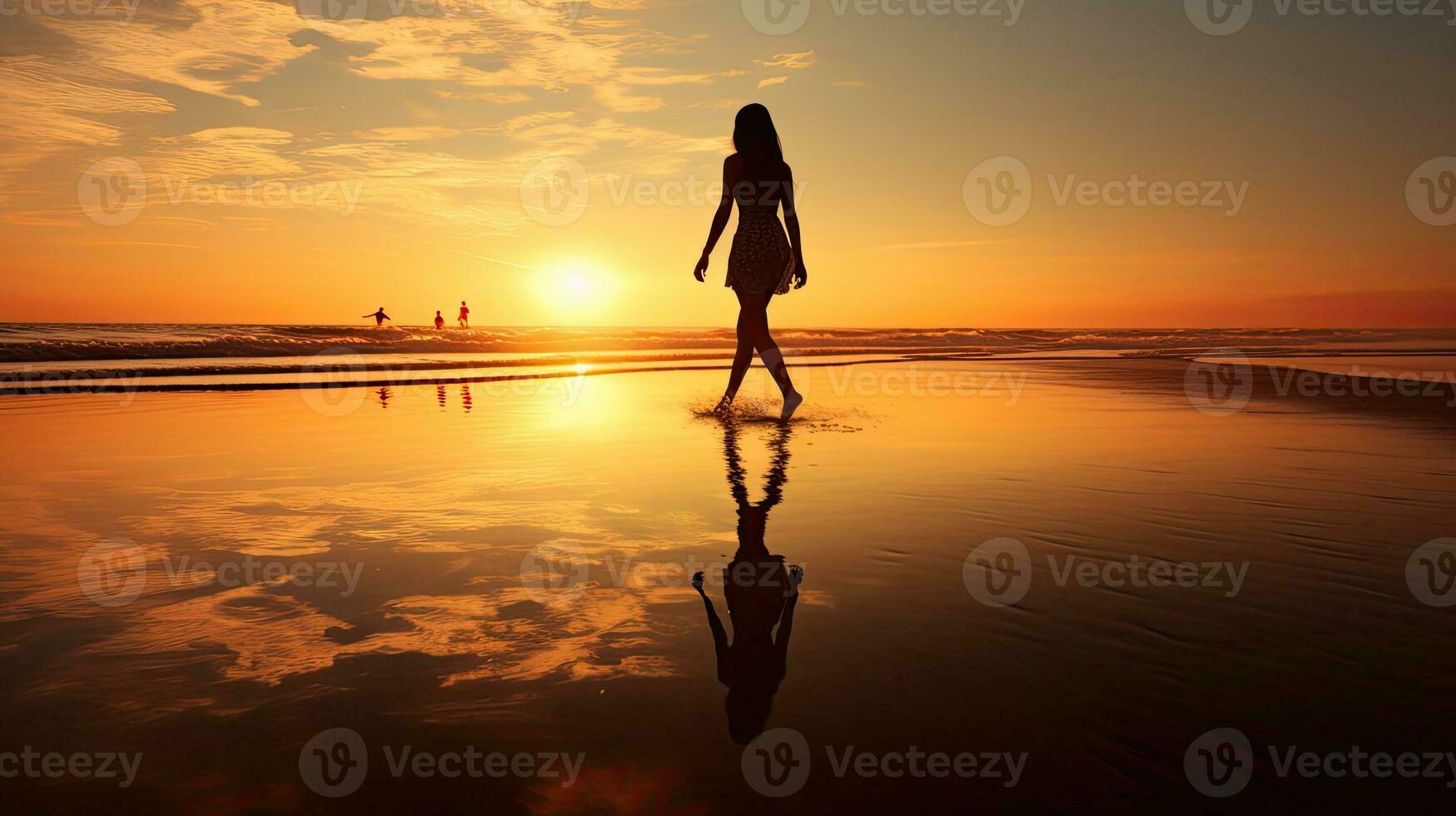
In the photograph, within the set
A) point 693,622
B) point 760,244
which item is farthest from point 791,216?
point 693,622

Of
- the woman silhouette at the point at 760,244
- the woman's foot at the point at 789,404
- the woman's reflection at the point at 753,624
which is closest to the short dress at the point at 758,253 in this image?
the woman silhouette at the point at 760,244

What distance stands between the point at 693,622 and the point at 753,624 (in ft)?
0.67

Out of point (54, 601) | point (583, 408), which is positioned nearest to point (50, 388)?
point (583, 408)

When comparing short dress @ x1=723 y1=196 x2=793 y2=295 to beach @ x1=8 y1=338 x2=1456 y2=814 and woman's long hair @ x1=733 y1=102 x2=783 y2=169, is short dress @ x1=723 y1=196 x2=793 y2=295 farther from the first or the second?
beach @ x1=8 y1=338 x2=1456 y2=814

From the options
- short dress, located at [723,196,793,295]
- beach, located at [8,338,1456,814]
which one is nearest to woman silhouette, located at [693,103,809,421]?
short dress, located at [723,196,793,295]

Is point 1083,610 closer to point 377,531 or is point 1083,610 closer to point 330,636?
point 330,636

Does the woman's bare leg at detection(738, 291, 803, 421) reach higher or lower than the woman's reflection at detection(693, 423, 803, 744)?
higher

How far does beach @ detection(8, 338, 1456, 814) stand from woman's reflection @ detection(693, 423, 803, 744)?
0.05 meters

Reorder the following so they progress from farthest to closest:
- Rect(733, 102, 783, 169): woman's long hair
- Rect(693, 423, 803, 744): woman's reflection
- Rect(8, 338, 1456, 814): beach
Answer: Rect(733, 102, 783, 169): woman's long hair, Rect(693, 423, 803, 744): woman's reflection, Rect(8, 338, 1456, 814): beach

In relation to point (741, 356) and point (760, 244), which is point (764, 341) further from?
point (760, 244)

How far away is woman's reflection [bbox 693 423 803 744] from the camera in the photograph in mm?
2316

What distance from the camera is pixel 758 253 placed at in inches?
367

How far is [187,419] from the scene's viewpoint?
360 inches

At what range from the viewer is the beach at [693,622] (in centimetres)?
Result: 200
